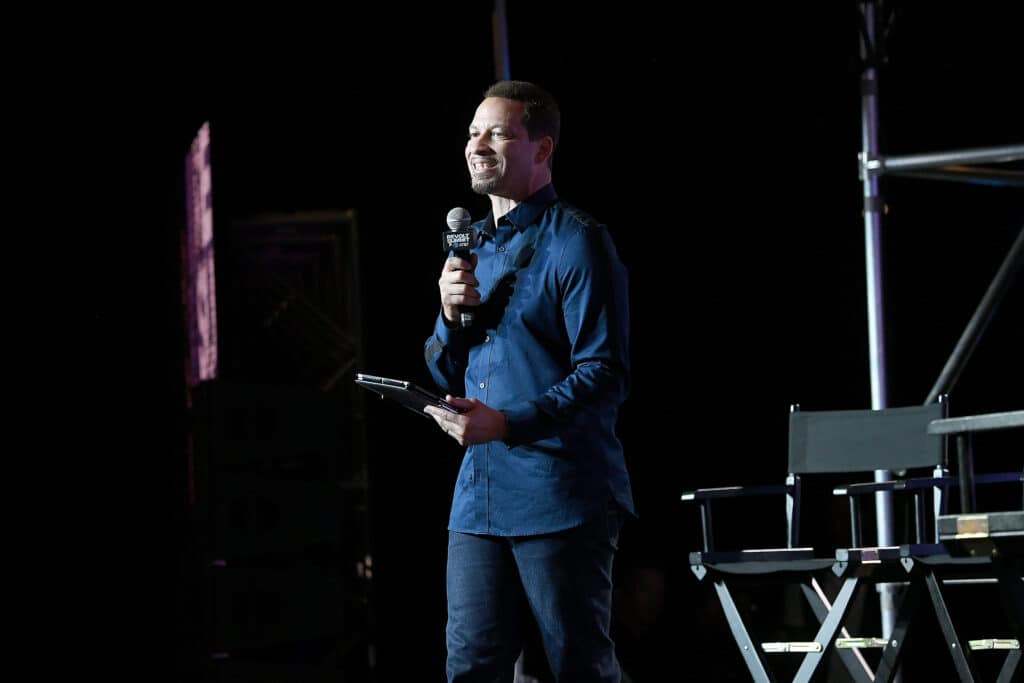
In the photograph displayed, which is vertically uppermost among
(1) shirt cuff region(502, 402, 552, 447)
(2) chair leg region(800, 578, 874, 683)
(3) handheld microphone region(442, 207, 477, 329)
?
(3) handheld microphone region(442, 207, 477, 329)

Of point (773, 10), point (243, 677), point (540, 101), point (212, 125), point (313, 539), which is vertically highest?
point (773, 10)

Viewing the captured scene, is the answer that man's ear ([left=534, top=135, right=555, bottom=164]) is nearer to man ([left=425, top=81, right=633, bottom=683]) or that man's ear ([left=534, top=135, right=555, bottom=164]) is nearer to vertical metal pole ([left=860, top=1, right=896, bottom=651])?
man ([left=425, top=81, right=633, bottom=683])

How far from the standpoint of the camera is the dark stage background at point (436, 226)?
147 inches

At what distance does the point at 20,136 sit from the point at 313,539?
1951 millimetres

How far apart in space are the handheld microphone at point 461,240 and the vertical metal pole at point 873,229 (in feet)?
9.86

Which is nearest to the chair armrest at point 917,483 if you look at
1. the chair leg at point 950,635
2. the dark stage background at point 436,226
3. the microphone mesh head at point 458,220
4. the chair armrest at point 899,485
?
the chair armrest at point 899,485

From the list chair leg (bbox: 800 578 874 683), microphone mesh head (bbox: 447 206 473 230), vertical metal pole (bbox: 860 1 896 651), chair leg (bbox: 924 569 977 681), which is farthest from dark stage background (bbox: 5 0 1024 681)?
microphone mesh head (bbox: 447 206 473 230)

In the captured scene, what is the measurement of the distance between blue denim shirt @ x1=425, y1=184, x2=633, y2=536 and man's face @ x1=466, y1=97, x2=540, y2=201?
5 cm

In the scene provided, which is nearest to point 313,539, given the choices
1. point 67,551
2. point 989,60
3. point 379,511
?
point 379,511

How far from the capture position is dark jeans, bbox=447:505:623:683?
210cm

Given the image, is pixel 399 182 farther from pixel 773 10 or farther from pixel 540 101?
pixel 540 101

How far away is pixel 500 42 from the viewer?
4.84 metres

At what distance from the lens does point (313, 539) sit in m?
4.96

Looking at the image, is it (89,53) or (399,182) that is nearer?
(89,53)
